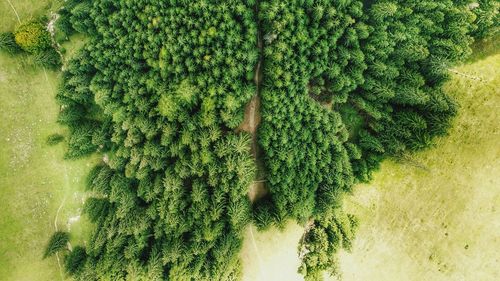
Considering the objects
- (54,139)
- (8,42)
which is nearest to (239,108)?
(54,139)

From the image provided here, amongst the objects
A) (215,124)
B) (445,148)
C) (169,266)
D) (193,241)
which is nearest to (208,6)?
(215,124)

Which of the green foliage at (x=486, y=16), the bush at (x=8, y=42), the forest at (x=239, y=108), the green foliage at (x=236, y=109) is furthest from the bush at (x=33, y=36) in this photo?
A: the green foliage at (x=486, y=16)

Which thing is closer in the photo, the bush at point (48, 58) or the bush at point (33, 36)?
the bush at point (33, 36)

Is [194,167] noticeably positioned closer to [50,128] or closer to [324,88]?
[324,88]

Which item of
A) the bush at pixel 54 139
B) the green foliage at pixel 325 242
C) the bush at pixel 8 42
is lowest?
the green foliage at pixel 325 242

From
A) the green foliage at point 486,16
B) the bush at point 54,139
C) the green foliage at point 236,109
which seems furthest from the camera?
the bush at point 54,139

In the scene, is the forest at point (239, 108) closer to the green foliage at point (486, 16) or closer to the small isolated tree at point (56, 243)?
the green foliage at point (486, 16)
